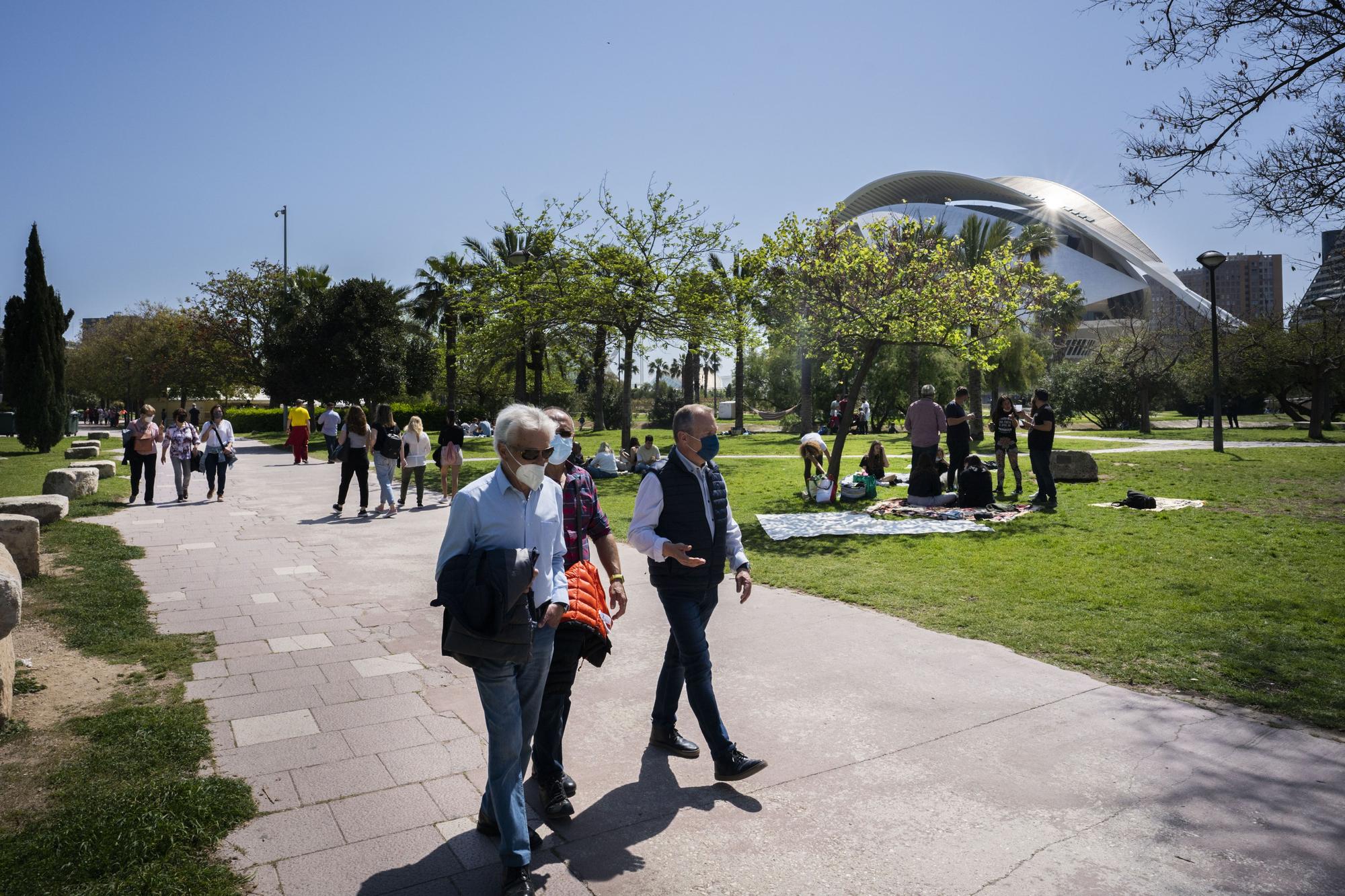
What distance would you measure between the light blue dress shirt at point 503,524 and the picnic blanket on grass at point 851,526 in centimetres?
749

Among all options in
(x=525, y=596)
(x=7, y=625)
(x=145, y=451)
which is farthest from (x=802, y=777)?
(x=145, y=451)

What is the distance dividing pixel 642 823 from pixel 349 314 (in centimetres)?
3584

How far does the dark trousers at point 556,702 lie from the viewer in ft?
11.0

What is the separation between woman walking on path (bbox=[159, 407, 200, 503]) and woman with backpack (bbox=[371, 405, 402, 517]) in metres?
3.90

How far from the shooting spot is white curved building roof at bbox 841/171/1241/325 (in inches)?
2908

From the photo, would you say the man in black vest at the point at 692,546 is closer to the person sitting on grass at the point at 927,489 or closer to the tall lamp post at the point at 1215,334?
the person sitting on grass at the point at 927,489

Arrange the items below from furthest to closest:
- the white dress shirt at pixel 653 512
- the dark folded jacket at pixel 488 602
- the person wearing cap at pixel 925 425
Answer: the person wearing cap at pixel 925 425 → the white dress shirt at pixel 653 512 → the dark folded jacket at pixel 488 602

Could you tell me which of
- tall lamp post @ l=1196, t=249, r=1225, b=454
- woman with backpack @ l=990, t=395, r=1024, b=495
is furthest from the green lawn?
tall lamp post @ l=1196, t=249, r=1225, b=454

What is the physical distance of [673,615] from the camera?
3.81 m

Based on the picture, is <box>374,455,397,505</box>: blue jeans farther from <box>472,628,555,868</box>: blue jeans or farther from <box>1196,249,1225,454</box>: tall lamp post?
<box>1196,249,1225,454</box>: tall lamp post

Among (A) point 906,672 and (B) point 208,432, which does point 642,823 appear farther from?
(B) point 208,432

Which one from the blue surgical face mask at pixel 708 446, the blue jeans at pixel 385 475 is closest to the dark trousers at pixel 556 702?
the blue surgical face mask at pixel 708 446

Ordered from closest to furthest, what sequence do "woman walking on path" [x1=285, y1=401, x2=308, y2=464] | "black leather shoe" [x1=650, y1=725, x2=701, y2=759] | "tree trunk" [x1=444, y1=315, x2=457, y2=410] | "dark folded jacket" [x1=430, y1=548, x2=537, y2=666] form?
1. "dark folded jacket" [x1=430, y1=548, x2=537, y2=666]
2. "black leather shoe" [x1=650, y1=725, x2=701, y2=759]
3. "woman walking on path" [x1=285, y1=401, x2=308, y2=464]
4. "tree trunk" [x1=444, y1=315, x2=457, y2=410]

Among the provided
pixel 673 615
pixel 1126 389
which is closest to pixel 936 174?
pixel 1126 389
